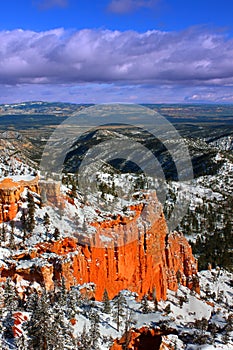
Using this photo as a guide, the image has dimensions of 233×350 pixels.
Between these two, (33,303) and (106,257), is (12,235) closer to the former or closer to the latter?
(106,257)

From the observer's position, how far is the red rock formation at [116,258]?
58.8 meters

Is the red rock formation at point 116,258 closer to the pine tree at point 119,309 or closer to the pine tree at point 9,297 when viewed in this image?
the pine tree at point 9,297

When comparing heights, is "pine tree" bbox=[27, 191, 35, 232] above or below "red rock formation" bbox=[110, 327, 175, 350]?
above

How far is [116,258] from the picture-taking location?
232 feet

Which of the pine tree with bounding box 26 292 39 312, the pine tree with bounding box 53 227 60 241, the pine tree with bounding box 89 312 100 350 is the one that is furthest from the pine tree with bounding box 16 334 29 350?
the pine tree with bounding box 53 227 60 241

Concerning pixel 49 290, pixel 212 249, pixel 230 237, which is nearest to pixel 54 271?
pixel 49 290

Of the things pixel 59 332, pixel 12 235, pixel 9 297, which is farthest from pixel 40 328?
pixel 12 235

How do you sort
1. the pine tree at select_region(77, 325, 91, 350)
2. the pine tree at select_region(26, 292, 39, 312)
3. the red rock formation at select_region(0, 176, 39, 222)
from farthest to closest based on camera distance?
the red rock formation at select_region(0, 176, 39, 222)
the pine tree at select_region(26, 292, 39, 312)
the pine tree at select_region(77, 325, 91, 350)

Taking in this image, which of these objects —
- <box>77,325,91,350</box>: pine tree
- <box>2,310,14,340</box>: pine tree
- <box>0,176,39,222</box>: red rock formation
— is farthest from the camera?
<box>0,176,39,222</box>: red rock formation

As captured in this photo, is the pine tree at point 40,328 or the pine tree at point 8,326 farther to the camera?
the pine tree at point 8,326

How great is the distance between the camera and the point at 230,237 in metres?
171

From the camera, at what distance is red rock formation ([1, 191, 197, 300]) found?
5875 cm

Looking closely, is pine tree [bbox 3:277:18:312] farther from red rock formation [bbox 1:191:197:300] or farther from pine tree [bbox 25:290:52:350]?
pine tree [bbox 25:290:52:350]

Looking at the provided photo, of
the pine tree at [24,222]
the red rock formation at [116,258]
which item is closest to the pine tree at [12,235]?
the pine tree at [24,222]
